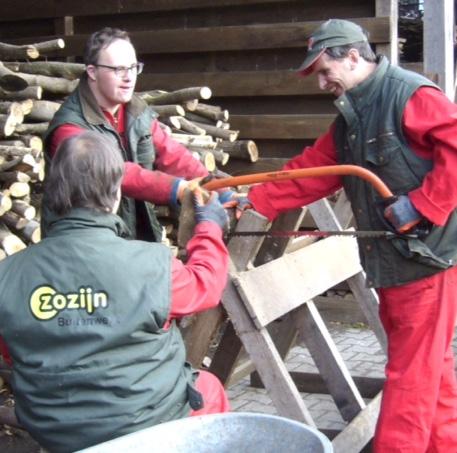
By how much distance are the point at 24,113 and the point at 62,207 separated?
9.09 ft

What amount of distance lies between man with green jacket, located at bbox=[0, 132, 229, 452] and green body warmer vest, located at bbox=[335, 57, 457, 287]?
1.20 m

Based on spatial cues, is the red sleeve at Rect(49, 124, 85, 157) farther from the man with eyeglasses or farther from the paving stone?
the paving stone

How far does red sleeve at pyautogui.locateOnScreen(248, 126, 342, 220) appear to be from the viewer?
13.0ft

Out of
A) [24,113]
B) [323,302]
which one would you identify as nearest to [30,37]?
[24,113]

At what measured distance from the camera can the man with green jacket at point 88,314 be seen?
2.53m

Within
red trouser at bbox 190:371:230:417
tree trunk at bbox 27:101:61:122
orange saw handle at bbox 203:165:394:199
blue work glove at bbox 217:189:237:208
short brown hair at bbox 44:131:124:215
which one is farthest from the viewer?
tree trunk at bbox 27:101:61:122

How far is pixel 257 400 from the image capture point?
18.0 feet

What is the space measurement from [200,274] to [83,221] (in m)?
0.44

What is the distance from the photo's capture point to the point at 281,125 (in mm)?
7062

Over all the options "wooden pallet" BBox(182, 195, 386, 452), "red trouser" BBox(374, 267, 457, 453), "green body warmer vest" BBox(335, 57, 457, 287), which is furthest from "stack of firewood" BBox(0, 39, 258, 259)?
"red trouser" BBox(374, 267, 457, 453)

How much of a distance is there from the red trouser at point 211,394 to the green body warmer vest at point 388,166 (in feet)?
3.10

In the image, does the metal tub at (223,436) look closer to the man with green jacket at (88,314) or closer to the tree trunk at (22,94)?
the man with green jacket at (88,314)

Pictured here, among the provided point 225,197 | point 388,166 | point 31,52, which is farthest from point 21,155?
point 388,166

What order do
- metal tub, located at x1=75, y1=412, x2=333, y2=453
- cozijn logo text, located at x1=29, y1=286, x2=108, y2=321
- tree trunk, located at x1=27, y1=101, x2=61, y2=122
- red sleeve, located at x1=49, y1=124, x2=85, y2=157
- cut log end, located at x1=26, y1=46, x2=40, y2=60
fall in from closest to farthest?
metal tub, located at x1=75, y1=412, x2=333, y2=453 → cozijn logo text, located at x1=29, y1=286, x2=108, y2=321 → red sleeve, located at x1=49, y1=124, x2=85, y2=157 → tree trunk, located at x1=27, y1=101, x2=61, y2=122 → cut log end, located at x1=26, y1=46, x2=40, y2=60
